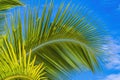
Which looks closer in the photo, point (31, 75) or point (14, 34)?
point (31, 75)

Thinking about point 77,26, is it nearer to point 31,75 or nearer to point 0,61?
point 0,61

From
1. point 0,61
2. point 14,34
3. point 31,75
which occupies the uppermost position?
point 14,34

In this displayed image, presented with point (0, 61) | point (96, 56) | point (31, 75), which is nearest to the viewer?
point (31, 75)

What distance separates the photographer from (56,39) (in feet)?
16.8

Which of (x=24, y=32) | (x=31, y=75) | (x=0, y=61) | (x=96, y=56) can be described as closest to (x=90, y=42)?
(x=96, y=56)

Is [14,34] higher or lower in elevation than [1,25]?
lower

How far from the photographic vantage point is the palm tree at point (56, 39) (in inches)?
196

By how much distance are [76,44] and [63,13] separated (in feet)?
1.88

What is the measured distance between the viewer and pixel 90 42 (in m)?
5.52

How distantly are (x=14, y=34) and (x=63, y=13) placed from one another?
755 millimetres

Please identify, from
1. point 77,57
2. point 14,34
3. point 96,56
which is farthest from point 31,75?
point 96,56

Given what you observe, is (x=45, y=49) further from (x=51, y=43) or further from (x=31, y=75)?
(x=31, y=75)

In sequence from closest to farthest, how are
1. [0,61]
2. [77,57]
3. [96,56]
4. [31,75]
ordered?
1. [31,75]
2. [0,61]
3. [77,57]
4. [96,56]

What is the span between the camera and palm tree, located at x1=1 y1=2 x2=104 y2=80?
4980mm
